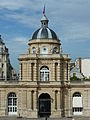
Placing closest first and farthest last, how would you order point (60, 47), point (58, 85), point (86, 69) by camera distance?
point (58, 85) → point (60, 47) → point (86, 69)

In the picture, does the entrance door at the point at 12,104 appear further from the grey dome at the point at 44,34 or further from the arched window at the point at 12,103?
the grey dome at the point at 44,34

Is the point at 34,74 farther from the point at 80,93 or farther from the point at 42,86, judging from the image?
the point at 80,93

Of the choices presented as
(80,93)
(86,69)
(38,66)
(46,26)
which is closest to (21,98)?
(38,66)

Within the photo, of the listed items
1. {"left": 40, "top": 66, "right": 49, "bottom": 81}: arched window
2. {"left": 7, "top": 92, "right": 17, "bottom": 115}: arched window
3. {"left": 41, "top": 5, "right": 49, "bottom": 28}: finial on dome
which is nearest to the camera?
{"left": 40, "top": 66, "right": 49, "bottom": 81}: arched window

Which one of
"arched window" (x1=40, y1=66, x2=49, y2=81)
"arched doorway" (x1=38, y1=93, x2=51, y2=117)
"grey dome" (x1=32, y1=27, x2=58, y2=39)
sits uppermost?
"grey dome" (x1=32, y1=27, x2=58, y2=39)

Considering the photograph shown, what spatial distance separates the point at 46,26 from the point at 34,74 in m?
9.62

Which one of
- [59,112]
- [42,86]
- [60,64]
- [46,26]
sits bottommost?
[59,112]

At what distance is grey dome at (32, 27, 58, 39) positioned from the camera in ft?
200

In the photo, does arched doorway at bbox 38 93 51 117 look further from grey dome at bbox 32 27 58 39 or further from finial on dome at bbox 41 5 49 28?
finial on dome at bbox 41 5 49 28

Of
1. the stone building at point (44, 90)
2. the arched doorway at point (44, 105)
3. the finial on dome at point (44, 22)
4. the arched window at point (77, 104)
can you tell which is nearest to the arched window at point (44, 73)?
the stone building at point (44, 90)

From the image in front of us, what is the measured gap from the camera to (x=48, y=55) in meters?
58.8

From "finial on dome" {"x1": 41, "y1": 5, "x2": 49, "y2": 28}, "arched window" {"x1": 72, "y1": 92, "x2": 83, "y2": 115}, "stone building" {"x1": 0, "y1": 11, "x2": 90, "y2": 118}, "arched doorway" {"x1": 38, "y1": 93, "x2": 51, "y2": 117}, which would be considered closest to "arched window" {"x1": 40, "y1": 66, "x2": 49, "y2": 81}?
"stone building" {"x1": 0, "y1": 11, "x2": 90, "y2": 118}

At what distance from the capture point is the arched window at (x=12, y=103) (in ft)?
194

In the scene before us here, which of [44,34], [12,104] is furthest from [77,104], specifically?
[44,34]
